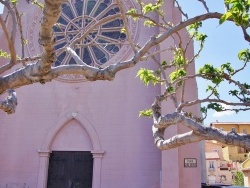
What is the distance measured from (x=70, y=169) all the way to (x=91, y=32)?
206 inches

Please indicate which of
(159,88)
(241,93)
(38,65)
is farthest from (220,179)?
(38,65)

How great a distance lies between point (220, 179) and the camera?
135 ft

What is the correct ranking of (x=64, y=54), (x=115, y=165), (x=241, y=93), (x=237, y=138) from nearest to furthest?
(x=237, y=138) < (x=241, y=93) < (x=115, y=165) < (x=64, y=54)

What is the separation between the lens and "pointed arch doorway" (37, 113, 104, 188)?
1103 centimetres

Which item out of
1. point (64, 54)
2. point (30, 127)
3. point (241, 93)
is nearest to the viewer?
point (241, 93)

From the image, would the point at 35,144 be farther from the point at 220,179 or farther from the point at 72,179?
the point at 220,179

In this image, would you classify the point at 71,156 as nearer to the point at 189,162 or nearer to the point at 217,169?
the point at 189,162

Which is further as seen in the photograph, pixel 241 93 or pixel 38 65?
pixel 241 93

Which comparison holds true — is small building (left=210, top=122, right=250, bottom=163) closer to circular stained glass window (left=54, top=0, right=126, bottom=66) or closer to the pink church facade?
circular stained glass window (left=54, top=0, right=126, bottom=66)

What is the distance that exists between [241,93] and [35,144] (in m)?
7.60

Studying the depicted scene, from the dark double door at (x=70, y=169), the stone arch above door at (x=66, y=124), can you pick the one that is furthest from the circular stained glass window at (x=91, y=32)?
the dark double door at (x=70, y=169)

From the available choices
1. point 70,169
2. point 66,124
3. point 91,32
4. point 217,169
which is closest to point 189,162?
point 70,169

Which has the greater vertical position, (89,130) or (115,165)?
(89,130)

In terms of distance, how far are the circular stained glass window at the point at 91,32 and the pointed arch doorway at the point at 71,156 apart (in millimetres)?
2522
